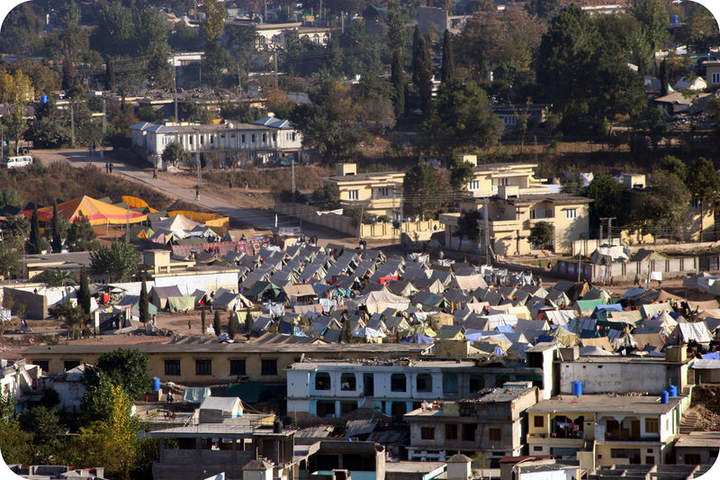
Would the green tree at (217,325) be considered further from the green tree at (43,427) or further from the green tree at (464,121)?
the green tree at (464,121)

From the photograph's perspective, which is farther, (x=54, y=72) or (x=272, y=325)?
(x=54, y=72)

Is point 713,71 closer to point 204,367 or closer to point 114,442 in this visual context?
point 204,367

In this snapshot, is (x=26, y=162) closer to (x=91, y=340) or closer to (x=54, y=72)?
(x=54, y=72)

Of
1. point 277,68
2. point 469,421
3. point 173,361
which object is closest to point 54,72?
point 277,68

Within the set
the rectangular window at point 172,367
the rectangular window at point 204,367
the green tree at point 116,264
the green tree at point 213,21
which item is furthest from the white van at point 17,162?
the rectangular window at point 204,367

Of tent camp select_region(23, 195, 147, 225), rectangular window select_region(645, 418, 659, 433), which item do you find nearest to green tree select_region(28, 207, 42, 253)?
tent camp select_region(23, 195, 147, 225)
